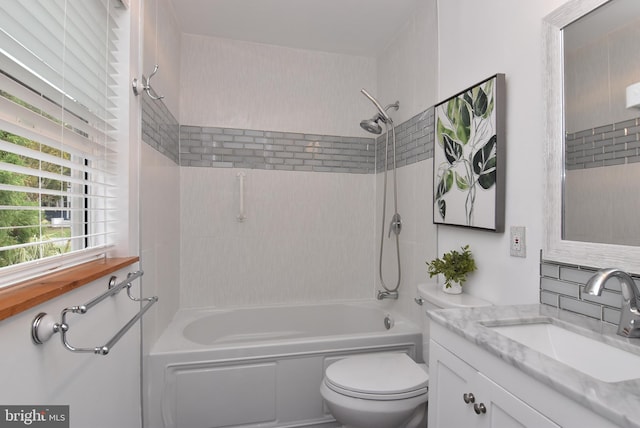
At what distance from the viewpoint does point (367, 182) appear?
9.30ft

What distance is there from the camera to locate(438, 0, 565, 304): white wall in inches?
50.7

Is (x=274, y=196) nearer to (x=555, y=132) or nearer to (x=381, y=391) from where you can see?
(x=381, y=391)

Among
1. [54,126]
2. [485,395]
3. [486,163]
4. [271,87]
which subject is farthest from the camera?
[271,87]

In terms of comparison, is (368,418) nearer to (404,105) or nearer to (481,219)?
(481,219)

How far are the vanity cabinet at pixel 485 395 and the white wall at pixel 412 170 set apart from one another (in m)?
0.99

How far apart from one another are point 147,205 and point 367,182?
173 centimetres

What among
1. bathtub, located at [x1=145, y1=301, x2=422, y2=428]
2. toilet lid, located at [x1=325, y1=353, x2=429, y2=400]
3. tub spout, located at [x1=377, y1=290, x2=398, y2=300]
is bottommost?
bathtub, located at [x1=145, y1=301, x2=422, y2=428]

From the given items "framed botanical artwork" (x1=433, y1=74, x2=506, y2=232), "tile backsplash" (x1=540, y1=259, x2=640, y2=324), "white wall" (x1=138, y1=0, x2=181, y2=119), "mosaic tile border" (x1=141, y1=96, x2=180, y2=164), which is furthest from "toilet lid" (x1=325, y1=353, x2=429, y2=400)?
"white wall" (x1=138, y1=0, x2=181, y2=119)

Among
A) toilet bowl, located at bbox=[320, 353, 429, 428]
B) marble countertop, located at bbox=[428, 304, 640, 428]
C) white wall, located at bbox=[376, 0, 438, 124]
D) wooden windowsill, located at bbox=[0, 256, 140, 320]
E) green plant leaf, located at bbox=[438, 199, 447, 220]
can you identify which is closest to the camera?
marble countertop, located at bbox=[428, 304, 640, 428]

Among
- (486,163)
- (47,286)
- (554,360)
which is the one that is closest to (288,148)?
(486,163)

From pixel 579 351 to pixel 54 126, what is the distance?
5.55 ft

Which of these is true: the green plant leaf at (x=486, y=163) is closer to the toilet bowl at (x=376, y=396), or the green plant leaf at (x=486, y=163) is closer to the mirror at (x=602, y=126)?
the mirror at (x=602, y=126)

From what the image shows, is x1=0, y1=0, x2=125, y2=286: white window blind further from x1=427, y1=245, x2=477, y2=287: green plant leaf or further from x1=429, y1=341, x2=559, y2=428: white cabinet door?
x1=427, y1=245, x2=477, y2=287: green plant leaf

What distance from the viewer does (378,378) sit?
1513mm
